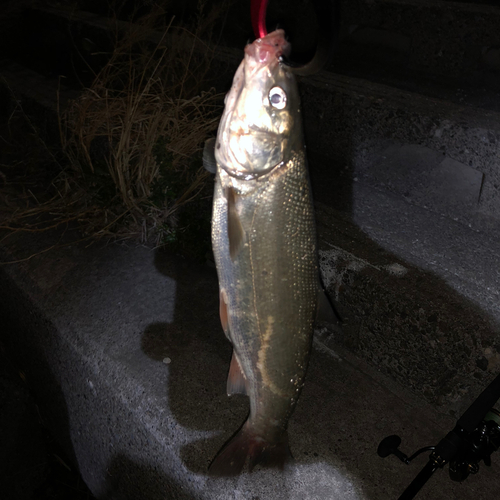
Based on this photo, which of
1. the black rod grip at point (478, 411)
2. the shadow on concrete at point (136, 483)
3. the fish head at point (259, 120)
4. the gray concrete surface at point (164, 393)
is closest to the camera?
the fish head at point (259, 120)

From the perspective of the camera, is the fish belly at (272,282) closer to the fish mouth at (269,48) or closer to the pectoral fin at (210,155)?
the pectoral fin at (210,155)

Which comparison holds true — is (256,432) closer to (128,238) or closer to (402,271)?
(402,271)

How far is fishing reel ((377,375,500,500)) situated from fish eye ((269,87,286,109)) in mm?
1220

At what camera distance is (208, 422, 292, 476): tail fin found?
5.03 ft

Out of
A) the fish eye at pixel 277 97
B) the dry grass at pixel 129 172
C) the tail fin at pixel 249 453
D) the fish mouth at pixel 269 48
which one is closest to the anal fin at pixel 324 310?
the tail fin at pixel 249 453

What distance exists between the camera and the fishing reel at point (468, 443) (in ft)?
5.04

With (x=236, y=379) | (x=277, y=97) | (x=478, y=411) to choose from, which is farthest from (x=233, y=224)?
(x=478, y=411)

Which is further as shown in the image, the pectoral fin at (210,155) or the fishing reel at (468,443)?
the fishing reel at (468,443)

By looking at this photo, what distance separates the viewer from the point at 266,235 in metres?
1.28

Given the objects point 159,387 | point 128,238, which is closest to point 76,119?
point 128,238

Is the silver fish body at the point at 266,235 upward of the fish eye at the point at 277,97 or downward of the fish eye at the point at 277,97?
downward

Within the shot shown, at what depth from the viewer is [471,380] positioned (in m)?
1.96

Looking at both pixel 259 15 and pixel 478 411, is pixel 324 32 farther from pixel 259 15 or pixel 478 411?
pixel 478 411

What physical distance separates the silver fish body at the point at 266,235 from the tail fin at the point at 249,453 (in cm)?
6
